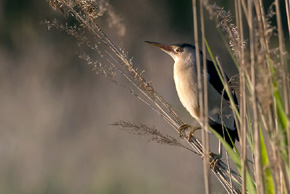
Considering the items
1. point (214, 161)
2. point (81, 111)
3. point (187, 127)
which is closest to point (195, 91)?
point (187, 127)

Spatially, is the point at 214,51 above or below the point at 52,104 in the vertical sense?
above

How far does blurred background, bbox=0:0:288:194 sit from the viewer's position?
6105 millimetres

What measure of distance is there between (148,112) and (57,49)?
4.54 ft

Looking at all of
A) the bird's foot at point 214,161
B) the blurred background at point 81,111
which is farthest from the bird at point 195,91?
the blurred background at point 81,111

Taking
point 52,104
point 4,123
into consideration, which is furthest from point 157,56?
point 4,123

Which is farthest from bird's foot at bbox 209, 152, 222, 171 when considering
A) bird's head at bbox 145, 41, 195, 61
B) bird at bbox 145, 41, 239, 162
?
bird's head at bbox 145, 41, 195, 61

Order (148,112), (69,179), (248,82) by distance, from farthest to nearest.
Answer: (148,112)
(69,179)
(248,82)

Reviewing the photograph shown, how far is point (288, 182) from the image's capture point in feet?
6.95

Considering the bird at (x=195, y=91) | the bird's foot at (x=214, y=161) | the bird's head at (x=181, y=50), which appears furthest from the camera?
the bird's head at (x=181, y=50)

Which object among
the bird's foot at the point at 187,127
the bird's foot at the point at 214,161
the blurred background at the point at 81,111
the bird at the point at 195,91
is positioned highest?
the blurred background at the point at 81,111

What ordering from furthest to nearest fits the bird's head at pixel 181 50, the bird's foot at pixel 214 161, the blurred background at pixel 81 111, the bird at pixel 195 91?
the blurred background at pixel 81 111
the bird's head at pixel 181 50
the bird at pixel 195 91
the bird's foot at pixel 214 161

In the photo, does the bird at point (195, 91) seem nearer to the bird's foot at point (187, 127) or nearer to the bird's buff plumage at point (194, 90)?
the bird's buff plumage at point (194, 90)

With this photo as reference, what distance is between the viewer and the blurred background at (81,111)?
6.11 m

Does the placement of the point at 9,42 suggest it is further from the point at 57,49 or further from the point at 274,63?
the point at 274,63
